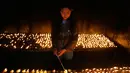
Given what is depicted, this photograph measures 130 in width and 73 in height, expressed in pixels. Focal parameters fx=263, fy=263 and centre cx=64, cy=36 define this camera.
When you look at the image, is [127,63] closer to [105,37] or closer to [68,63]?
[68,63]

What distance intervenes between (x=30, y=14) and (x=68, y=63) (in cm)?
243

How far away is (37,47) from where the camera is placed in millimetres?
5793

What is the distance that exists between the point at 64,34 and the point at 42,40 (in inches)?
79.7

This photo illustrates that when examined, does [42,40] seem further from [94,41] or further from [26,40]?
[94,41]

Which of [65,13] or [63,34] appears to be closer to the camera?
[65,13]

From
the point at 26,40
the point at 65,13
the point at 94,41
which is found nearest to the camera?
the point at 65,13

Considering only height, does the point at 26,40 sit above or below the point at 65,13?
below

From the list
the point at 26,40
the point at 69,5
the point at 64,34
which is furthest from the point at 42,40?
the point at 64,34

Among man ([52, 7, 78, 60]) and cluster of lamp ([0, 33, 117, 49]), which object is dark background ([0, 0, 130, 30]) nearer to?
cluster of lamp ([0, 33, 117, 49])

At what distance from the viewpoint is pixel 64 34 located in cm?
441

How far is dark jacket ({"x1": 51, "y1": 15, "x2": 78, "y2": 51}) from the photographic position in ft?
14.0

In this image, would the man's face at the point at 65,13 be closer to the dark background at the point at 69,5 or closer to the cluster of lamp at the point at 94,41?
the cluster of lamp at the point at 94,41

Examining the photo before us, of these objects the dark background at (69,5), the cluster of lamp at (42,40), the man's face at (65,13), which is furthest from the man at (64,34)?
the dark background at (69,5)

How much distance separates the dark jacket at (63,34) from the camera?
4.27 m
